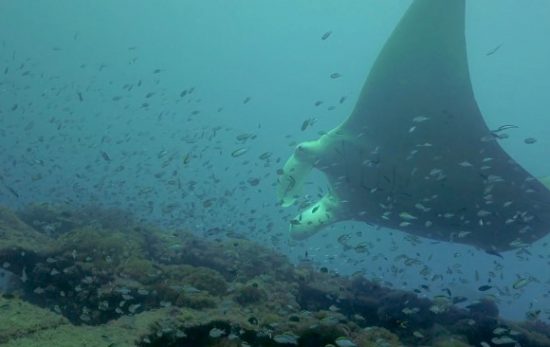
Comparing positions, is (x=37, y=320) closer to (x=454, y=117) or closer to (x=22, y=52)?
(x=454, y=117)

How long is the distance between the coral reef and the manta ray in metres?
1.82

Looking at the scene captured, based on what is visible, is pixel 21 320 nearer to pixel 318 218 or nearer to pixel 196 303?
pixel 196 303

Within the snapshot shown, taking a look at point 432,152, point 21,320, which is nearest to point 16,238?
point 21,320

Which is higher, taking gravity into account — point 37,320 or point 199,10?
point 199,10

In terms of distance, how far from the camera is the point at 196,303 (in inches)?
246

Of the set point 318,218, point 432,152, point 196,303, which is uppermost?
point 432,152

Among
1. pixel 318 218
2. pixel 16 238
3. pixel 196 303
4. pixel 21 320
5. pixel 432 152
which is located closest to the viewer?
pixel 21 320

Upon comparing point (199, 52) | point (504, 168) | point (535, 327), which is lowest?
point (535, 327)

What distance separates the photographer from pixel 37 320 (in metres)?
4.91

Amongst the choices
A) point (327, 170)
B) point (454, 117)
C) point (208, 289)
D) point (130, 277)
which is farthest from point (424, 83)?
point (130, 277)

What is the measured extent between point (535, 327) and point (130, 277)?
28.7 ft

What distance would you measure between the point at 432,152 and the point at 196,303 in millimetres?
5547

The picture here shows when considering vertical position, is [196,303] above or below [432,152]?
below

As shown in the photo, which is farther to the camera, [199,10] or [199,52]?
[199,52]
